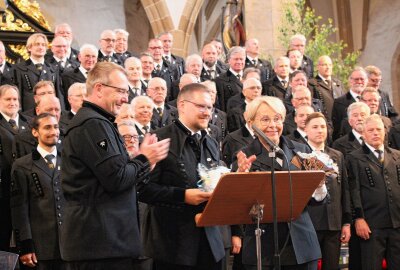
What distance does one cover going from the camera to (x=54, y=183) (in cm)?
618

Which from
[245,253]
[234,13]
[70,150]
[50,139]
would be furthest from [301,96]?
[234,13]

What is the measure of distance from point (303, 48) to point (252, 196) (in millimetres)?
6530

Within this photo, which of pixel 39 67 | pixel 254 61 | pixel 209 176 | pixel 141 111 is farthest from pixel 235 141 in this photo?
pixel 254 61

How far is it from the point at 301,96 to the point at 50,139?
3170 millimetres

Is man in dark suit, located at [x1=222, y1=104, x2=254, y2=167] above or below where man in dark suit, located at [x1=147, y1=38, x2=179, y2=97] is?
below

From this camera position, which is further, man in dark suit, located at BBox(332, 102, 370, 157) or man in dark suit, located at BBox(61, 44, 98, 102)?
man in dark suit, located at BBox(61, 44, 98, 102)

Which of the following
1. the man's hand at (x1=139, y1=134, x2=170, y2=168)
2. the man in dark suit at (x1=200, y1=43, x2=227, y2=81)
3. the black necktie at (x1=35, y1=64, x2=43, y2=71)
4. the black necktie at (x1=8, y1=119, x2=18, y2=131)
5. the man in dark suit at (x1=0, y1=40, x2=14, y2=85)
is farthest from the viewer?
the man in dark suit at (x1=200, y1=43, x2=227, y2=81)

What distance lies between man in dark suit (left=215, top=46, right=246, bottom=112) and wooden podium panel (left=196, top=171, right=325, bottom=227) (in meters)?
5.20

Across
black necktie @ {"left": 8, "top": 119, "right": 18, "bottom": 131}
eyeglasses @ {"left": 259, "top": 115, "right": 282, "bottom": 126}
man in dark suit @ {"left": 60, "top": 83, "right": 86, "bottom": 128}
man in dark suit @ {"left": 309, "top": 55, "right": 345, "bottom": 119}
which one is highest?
man in dark suit @ {"left": 309, "top": 55, "right": 345, "bottom": 119}

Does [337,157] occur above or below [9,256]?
above

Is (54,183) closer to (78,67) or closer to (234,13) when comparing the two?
(78,67)

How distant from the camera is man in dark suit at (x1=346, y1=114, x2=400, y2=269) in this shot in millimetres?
7238

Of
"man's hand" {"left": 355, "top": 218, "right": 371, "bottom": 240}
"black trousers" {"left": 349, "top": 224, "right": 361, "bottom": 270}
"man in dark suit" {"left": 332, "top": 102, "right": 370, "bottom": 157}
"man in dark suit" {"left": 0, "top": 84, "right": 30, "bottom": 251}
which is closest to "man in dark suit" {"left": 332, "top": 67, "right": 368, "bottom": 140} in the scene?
"man in dark suit" {"left": 332, "top": 102, "right": 370, "bottom": 157}

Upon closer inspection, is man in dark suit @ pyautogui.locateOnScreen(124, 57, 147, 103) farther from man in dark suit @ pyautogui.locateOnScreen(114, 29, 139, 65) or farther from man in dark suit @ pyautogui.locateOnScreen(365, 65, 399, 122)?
man in dark suit @ pyautogui.locateOnScreen(365, 65, 399, 122)
